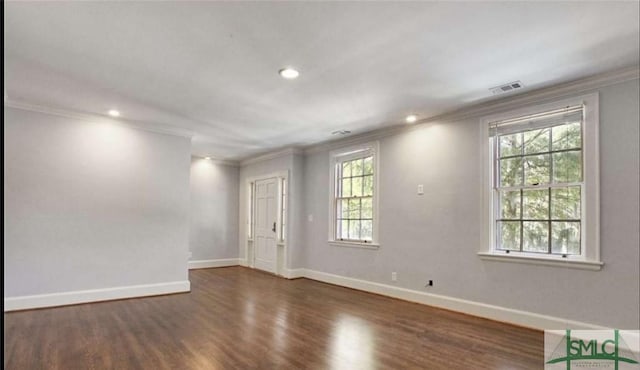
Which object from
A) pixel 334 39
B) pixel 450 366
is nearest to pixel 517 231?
pixel 450 366

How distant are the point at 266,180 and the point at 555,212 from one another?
5316 millimetres

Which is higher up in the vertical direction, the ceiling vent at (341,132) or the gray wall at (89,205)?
the ceiling vent at (341,132)

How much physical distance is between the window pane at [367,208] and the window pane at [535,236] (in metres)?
2.27

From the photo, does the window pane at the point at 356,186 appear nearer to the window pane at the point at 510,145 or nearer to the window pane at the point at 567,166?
the window pane at the point at 510,145

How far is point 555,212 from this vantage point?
3.87 metres

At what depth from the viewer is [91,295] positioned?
16.0ft

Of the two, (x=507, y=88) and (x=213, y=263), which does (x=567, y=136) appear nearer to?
(x=507, y=88)

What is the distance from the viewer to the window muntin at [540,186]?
148 inches

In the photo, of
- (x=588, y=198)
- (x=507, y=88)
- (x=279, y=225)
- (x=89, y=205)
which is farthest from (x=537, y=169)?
(x=89, y=205)

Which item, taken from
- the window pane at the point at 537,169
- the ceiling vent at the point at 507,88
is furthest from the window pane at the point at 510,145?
the ceiling vent at the point at 507,88

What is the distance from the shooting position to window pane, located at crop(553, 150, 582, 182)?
3719 mm

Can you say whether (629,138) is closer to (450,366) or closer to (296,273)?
(450,366)

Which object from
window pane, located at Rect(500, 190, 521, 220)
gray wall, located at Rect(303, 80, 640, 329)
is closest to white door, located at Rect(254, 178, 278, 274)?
gray wall, located at Rect(303, 80, 640, 329)

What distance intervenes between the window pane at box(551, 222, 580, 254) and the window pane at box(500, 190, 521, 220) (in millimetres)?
393
